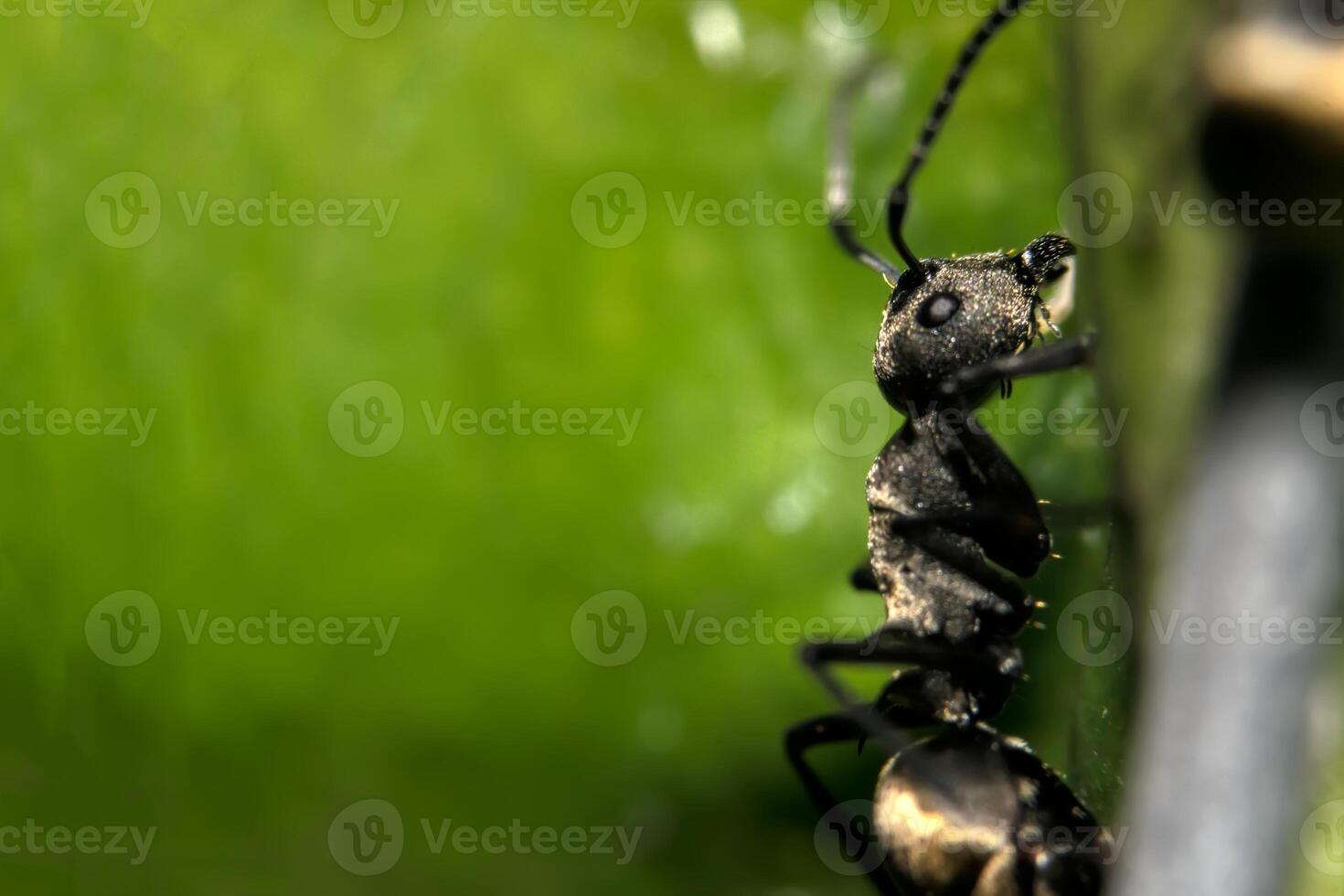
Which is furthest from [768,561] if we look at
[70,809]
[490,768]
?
[70,809]

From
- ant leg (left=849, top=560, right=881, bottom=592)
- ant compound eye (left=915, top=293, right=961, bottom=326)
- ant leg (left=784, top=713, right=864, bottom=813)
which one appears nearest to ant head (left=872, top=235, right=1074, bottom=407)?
ant compound eye (left=915, top=293, right=961, bottom=326)

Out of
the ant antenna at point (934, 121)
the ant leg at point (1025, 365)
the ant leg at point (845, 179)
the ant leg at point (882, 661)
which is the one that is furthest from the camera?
the ant leg at point (845, 179)

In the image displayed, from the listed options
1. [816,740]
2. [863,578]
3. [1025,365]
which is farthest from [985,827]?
[1025,365]

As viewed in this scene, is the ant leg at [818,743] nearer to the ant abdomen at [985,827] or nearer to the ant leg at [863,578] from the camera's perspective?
the ant abdomen at [985,827]

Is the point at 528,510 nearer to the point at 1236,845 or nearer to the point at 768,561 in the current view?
the point at 768,561

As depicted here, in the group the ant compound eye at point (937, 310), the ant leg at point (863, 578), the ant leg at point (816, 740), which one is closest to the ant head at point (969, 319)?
the ant compound eye at point (937, 310)

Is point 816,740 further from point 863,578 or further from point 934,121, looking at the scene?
point 934,121

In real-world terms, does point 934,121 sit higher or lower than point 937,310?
higher
